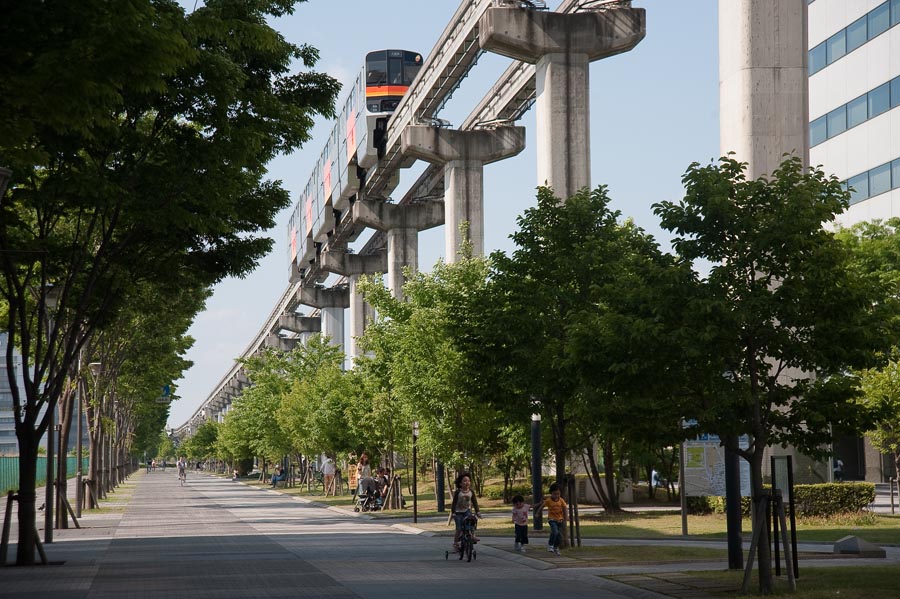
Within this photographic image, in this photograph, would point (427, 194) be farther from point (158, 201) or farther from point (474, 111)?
point (158, 201)

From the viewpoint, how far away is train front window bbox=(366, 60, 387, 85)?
213 ft

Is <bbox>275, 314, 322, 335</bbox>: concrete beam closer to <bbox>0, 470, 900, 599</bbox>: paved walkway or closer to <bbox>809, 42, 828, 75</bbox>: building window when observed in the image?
<bbox>809, 42, 828, 75</bbox>: building window

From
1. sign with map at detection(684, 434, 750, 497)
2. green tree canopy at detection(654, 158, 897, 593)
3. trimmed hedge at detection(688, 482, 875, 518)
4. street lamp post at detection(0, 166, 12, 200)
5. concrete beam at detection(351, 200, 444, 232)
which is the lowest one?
trimmed hedge at detection(688, 482, 875, 518)

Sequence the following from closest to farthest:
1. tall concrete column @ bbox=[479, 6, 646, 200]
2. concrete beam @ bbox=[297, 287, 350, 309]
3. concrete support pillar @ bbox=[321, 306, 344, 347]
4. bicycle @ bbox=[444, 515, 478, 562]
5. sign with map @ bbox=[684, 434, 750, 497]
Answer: bicycle @ bbox=[444, 515, 478, 562] < sign with map @ bbox=[684, 434, 750, 497] < tall concrete column @ bbox=[479, 6, 646, 200] < concrete beam @ bbox=[297, 287, 350, 309] < concrete support pillar @ bbox=[321, 306, 344, 347]

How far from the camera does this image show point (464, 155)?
57.4m

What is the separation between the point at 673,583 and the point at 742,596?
6.45 feet

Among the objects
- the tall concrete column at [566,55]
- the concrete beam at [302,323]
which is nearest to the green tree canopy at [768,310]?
the tall concrete column at [566,55]

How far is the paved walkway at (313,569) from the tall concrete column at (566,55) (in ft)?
47.7

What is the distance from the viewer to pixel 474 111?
5859 centimetres

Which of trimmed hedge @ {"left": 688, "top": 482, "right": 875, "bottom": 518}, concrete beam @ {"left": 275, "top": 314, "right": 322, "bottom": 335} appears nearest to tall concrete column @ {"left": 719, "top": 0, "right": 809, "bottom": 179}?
trimmed hedge @ {"left": 688, "top": 482, "right": 875, "bottom": 518}

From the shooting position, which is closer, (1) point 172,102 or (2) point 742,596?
(2) point 742,596

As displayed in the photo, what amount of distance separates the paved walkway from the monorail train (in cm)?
3242

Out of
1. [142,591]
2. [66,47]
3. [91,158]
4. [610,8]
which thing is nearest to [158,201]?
[91,158]

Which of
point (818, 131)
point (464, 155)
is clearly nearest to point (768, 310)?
point (464, 155)
